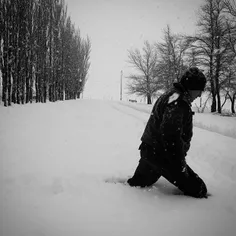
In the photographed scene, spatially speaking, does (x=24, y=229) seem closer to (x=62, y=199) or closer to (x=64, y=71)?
(x=62, y=199)

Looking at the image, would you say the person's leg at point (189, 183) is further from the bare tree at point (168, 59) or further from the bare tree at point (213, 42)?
the bare tree at point (168, 59)

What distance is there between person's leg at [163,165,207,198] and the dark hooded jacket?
0.13 meters

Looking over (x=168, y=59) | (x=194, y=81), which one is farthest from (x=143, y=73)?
(x=194, y=81)

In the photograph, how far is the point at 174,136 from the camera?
1890 mm

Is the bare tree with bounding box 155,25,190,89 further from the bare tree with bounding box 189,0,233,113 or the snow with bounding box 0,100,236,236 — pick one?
the snow with bounding box 0,100,236,236

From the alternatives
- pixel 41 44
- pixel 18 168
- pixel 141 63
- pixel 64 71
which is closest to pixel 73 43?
pixel 64 71

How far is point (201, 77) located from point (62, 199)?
224cm

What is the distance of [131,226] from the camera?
5.42ft

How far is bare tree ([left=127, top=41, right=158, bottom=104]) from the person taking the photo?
1077 inches

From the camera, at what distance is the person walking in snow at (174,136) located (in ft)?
6.22

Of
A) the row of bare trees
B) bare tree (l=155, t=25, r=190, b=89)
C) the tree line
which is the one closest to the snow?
the row of bare trees

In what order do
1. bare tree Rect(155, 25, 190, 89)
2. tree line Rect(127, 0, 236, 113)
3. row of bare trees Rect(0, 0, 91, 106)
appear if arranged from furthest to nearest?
bare tree Rect(155, 25, 190, 89) → tree line Rect(127, 0, 236, 113) → row of bare trees Rect(0, 0, 91, 106)

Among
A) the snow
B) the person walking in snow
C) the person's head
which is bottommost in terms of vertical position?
the snow

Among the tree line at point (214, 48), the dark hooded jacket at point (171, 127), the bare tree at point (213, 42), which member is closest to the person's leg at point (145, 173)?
the dark hooded jacket at point (171, 127)
